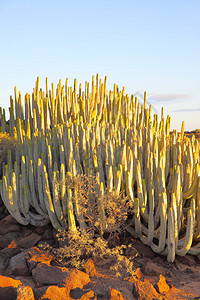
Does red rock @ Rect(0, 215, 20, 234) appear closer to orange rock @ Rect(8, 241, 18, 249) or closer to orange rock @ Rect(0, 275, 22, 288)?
orange rock @ Rect(8, 241, 18, 249)

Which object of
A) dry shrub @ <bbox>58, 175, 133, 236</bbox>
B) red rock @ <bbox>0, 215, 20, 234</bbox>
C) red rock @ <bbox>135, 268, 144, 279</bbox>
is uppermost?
dry shrub @ <bbox>58, 175, 133, 236</bbox>

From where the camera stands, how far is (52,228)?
19.3ft

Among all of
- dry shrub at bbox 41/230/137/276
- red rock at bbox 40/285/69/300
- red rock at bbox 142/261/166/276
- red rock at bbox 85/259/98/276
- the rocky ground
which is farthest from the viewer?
red rock at bbox 142/261/166/276

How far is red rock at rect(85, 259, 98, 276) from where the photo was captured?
4.62 metres

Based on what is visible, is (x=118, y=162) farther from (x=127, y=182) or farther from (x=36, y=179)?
(x=36, y=179)

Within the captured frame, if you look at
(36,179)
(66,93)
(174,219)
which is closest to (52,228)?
(36,179)

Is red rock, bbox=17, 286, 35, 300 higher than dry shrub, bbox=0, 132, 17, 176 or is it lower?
lower

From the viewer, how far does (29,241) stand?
557cm

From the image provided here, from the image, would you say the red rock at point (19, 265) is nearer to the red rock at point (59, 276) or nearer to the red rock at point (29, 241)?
the red rock at point (59, 276)

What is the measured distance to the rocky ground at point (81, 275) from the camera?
3967mm

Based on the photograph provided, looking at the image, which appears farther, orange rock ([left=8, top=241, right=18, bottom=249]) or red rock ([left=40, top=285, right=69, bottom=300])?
orange rock ([left=8, top=241, right=18, bottom=249])

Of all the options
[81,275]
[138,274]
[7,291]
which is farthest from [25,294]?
Result: [138,274]

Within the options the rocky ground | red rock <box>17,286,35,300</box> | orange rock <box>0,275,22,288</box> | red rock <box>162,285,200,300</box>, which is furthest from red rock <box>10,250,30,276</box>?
red rock <box>162,285,200,300</box>

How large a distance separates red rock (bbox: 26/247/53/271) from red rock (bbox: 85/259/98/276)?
0.57 metres
